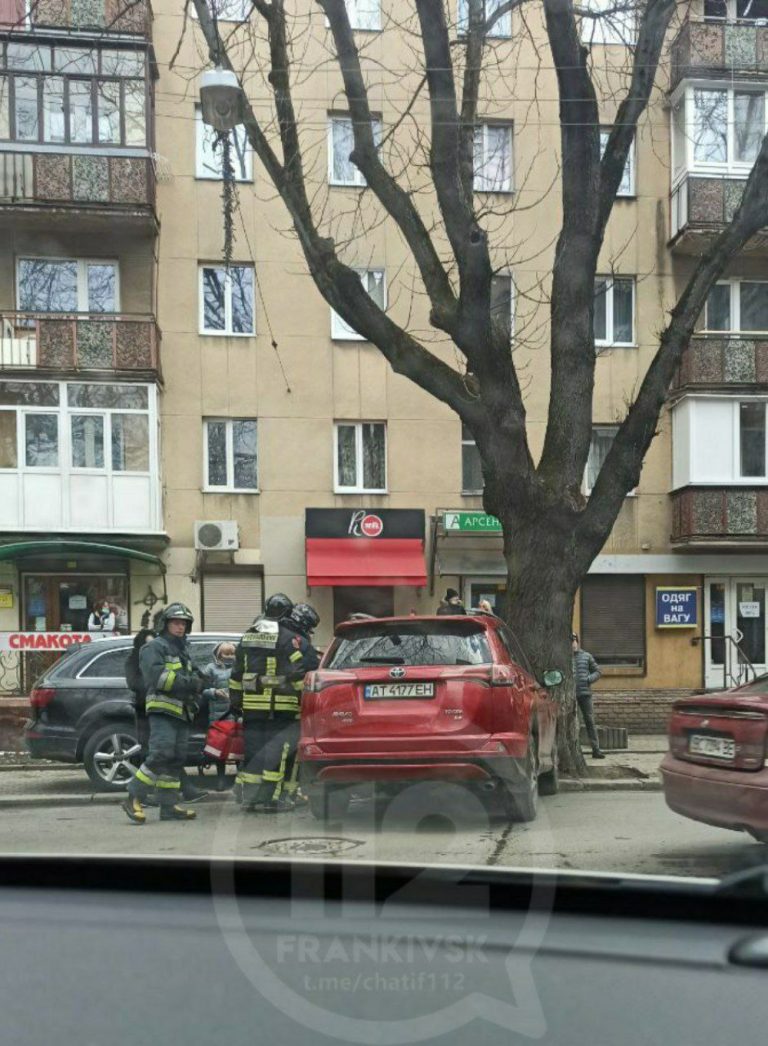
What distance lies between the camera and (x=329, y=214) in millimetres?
20859

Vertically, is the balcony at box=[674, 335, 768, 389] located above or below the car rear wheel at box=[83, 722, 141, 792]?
above

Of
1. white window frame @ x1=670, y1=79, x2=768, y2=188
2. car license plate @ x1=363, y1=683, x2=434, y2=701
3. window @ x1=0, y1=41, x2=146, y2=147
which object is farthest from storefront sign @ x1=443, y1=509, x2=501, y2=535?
car license plate @ x1=363, y1=683, x2=434, y2=701

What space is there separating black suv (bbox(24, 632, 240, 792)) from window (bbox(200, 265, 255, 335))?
11.4 m

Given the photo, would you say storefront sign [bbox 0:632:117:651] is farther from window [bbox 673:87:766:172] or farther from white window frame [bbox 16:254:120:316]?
window [bbox 673:87:766:172]

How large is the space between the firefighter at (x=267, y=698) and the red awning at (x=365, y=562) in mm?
11512

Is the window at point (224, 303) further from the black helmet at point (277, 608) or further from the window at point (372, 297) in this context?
the black helmet at point (277, 608)

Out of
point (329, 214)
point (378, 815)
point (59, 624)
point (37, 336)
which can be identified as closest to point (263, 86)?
point (329, 214)

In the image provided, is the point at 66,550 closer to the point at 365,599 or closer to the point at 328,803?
the point at 365,599

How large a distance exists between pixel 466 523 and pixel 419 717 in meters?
13.1

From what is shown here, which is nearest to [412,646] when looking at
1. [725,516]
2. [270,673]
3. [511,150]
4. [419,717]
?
[419,717]

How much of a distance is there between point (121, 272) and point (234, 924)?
20024mm

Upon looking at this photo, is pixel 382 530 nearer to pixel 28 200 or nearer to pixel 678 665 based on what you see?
pixel 678 665

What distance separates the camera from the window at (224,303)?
68.2 feet

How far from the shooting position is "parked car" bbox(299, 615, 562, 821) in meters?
7.56
